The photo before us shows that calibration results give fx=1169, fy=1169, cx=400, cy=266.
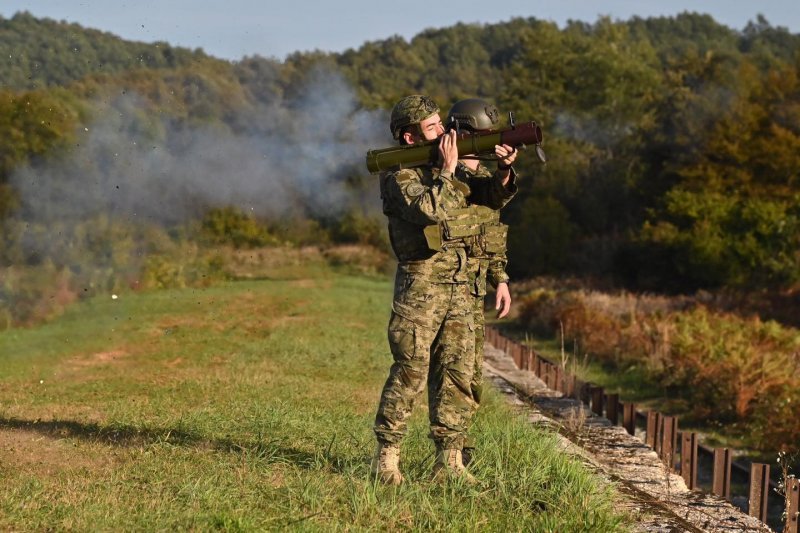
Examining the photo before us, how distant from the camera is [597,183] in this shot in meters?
45.3

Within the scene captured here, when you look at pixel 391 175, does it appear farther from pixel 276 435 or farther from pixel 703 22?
pixel 703 22

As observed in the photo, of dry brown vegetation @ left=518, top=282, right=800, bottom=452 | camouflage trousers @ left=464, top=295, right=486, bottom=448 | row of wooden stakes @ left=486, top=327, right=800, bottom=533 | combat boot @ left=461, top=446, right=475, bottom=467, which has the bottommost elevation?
dry brown vegetation @ left=518, top=282, right=800, bottom=452

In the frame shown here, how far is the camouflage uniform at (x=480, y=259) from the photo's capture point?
6828 millimetres

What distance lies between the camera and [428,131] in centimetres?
656


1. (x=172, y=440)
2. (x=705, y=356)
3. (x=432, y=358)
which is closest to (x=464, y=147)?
(x=432, y=358)

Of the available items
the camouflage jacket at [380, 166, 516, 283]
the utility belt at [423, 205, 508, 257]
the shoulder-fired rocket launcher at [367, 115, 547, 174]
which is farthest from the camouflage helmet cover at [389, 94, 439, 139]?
the utility belt at [423, 205, 508, 257]

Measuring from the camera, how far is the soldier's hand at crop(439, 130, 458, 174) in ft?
20.5

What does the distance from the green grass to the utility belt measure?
4.04 ft

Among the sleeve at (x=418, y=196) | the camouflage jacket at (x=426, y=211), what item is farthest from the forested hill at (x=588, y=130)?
the sleeve at (x=418, y=196)

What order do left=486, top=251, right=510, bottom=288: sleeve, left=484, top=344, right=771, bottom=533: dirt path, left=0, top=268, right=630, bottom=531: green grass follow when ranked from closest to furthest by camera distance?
1. left=0, top=268, right=630, bottom=531: green grass
2. left=484, top=344, right=771, bottom=533: dirt path
3. left=486, top=251, right=510, bottom=288: sleeve

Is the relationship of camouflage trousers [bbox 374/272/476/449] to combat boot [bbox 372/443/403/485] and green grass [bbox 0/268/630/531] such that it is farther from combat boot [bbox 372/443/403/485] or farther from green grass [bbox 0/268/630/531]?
green grass [bbox 0/268/630/531]

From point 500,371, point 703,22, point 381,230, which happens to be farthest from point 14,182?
point 703,22

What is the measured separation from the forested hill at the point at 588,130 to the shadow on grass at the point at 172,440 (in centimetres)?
834

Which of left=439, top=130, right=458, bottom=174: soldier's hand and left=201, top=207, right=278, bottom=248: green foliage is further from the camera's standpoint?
left=201, top=207, right=278, bottom=248: green foliage
